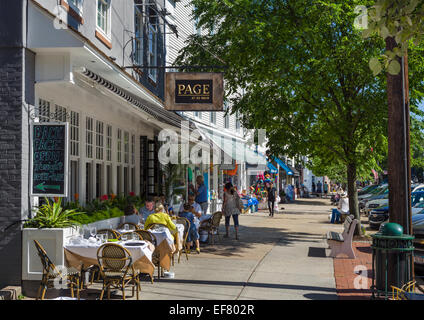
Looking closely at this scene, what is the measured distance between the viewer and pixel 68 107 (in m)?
10.5

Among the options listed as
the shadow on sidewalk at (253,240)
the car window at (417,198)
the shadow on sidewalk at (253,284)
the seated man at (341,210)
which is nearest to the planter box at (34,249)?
the shadow on sidewalk at (253,284)

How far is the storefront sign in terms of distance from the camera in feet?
34.9

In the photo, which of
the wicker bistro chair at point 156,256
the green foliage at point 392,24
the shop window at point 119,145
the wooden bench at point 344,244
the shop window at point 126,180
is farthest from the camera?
the shop window at point 126,180

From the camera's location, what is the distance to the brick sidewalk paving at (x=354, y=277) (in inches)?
317

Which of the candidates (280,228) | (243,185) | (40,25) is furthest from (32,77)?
(243,185)

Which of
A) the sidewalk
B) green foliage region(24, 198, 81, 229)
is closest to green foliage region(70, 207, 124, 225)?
green foliage region(24, 198, 81, 229)

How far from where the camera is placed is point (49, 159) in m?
8.32

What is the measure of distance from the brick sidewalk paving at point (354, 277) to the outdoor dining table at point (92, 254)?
3.18 meters

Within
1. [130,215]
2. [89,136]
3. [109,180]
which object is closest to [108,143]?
[109,180]

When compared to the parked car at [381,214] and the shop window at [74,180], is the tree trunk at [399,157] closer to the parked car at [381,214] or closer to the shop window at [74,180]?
the shop window at [74,180]

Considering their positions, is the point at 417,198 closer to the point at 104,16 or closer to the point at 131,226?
the point at 131,226

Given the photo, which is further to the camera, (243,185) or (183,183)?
(243,185)

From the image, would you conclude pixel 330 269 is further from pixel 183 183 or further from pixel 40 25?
pixel 183 183
